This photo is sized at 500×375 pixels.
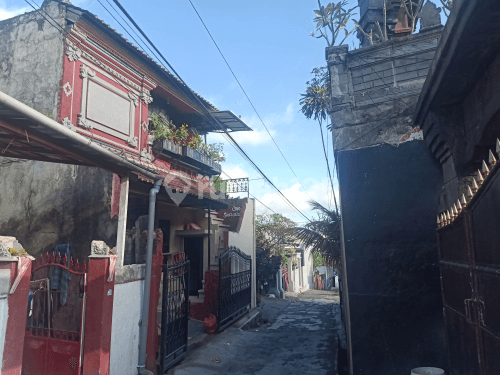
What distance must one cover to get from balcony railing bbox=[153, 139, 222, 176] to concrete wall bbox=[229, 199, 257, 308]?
2.28 m

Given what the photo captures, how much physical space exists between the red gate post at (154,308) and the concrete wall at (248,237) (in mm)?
6537

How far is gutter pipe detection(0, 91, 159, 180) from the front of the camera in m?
3.49

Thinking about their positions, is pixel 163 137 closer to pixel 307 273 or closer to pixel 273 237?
pixel 273 237

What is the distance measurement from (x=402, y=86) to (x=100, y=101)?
7891mm

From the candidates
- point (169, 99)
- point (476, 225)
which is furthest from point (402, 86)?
point (169, 99)

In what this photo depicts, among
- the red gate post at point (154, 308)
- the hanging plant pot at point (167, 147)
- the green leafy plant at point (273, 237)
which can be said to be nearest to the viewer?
the red gate post at point (154, 308)

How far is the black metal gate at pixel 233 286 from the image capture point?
10.2m

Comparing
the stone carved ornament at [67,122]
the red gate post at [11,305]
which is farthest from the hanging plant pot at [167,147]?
the red gate post at [11,305]

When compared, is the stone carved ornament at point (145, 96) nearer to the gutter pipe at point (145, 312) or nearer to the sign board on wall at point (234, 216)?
the sign board on wall at point (234, 216)

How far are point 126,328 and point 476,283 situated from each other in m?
5.16

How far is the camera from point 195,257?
1324 cm

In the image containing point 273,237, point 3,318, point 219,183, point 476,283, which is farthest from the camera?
point 273,237

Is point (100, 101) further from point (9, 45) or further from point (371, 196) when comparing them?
point (371, 196)

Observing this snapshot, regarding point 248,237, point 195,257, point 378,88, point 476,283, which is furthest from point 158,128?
point 476,283
